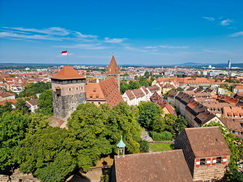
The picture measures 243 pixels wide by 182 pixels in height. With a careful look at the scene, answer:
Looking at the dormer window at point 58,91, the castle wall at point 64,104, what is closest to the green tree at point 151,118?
the castle wall at point 64,104

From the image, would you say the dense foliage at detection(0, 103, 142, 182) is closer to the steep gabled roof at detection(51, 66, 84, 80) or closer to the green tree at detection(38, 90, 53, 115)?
the steep gabled roof at detection(51, 66, 84, 80)

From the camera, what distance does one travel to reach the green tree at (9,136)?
73.7ft

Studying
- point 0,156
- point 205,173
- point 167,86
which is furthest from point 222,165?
point 167,86

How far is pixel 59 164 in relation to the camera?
20.9m

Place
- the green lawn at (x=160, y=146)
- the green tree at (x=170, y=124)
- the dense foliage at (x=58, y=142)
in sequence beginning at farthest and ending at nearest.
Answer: the green tree at (x=170, y=124)
the green lawn at (x=160, y=146)
the dense foliage at (x=58, y=142)

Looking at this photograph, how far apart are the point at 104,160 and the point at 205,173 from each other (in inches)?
647

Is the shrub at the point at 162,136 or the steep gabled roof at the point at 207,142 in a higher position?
the steep gabled roof at the point at 207,142

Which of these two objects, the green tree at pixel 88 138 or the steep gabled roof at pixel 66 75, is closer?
the green tree at pixel 88 138

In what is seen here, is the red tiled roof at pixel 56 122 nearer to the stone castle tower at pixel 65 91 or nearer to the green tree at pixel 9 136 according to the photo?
the stone castle tower at pixel 65 91

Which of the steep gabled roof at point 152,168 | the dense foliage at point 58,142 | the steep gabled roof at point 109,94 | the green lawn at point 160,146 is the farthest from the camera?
the steep gabled roof at point 109,94

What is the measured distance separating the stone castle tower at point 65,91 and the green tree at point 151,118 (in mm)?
19192

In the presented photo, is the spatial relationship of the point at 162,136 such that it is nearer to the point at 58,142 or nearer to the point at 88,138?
the point at 88,138

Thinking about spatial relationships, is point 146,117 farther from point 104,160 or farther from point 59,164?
point 59,164

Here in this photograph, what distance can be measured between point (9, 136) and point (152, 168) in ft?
68.1
